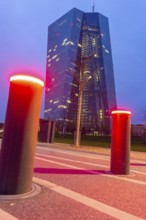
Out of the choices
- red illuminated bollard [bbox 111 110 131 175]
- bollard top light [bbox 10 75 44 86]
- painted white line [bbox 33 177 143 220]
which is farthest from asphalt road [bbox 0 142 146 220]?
bollard top light [bbox 10 75 44 86]

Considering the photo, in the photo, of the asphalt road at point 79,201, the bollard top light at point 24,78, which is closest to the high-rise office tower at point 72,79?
the asphalt road at point 79,201

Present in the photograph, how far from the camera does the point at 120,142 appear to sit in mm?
8258

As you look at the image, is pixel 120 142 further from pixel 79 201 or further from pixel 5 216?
pixel 5 216

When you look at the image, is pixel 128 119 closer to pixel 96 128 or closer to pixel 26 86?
pixel 26 86

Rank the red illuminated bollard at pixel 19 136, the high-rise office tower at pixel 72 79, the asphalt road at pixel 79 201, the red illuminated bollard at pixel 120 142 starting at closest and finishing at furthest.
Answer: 1. the asphalt road at pixel 79 201
2. the red illuminated bollard at pixel 19 136
3. the red illuminated bollard at pixel 120 142
4. the high-rise office tower at pixel 72 79

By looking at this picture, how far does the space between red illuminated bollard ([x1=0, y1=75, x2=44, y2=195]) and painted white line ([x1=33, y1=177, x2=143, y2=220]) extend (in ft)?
2.10

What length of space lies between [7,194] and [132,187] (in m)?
2.59

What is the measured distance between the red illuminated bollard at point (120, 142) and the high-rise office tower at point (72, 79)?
5009cm

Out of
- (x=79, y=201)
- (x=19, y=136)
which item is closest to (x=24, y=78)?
(x=19, y=136)

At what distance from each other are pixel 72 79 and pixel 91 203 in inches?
2982

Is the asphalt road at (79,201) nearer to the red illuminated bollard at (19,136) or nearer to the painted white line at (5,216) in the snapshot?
the painted white line at (5,216)

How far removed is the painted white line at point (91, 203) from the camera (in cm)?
422

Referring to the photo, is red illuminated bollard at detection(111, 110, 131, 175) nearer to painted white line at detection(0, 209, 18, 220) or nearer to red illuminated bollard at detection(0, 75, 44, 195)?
red illuminated bollard at detection(0, 75, 44, 195)

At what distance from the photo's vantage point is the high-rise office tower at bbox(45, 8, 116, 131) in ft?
254
